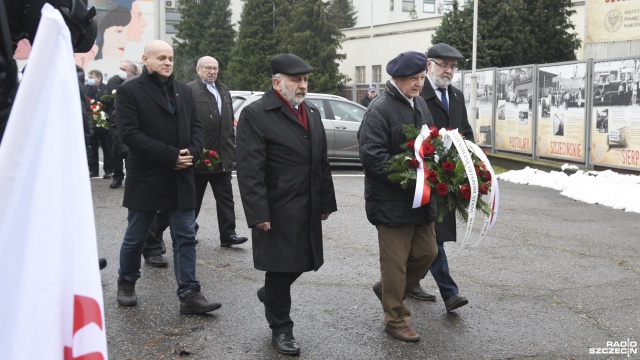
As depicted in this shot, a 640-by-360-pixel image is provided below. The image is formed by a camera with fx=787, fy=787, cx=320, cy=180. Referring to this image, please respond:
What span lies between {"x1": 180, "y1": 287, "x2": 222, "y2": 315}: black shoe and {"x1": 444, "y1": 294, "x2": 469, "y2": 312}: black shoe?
64.9 inches

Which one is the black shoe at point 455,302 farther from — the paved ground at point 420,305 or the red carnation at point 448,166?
the red carnation at point 448,166

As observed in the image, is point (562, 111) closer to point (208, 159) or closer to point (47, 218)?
point (208, 159)

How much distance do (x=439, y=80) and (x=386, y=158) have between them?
3.95 feet

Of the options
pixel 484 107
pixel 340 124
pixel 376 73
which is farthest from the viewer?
pixel 376 73

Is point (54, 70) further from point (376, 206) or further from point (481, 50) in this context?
point (481, 50)

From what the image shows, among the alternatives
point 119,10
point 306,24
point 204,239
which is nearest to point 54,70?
point 204,239

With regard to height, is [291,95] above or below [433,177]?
above

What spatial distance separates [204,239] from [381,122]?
4.00 meters

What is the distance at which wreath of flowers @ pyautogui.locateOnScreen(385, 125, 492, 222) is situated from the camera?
4926 mm

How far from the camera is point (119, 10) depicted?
42.2 m

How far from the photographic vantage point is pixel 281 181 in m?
4.92

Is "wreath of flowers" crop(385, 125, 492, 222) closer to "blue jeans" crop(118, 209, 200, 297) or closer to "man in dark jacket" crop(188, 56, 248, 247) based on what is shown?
"blue jeans" crop(118, 209, 200, 297)

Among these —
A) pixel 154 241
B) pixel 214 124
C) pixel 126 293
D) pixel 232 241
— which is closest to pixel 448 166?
pixel 126 293

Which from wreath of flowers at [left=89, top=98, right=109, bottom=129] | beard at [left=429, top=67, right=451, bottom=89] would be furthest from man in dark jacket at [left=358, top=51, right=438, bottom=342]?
wreath of flowers at [left=89, top=98, right=109, bottom=129]
